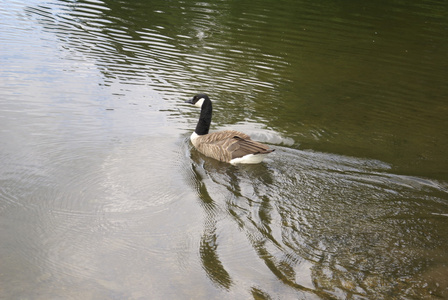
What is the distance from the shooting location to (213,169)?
922 centimetres

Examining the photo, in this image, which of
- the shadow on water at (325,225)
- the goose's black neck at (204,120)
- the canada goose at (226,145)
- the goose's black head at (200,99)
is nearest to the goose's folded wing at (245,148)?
the canada goose at (226,145)

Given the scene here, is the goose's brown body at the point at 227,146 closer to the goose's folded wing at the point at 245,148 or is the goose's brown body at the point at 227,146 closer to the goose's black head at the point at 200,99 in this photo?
the goose's folded wing at the point at 245,148

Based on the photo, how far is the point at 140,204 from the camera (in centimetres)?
765

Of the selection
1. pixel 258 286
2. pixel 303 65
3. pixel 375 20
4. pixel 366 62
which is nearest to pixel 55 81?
pixel 303 65

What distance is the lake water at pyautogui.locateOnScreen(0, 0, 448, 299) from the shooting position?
243 inches

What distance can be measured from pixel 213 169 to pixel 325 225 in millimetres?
2640

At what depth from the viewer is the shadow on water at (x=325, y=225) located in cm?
611

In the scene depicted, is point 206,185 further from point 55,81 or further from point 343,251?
point 55,81

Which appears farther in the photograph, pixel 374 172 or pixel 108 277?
pixel 374 172

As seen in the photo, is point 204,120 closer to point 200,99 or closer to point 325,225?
point 200,99

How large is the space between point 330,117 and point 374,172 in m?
3.05

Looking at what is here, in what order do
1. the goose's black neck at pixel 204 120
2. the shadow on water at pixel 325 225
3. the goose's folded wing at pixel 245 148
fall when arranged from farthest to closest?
the goose's black neck at pixel 204 120 < the goose's folded wing at pixel 245 148 < the shadow on water at pixel 325 225

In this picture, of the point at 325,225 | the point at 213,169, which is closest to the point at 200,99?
the point at 213,169

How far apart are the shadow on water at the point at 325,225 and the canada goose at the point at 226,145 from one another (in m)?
0.17
